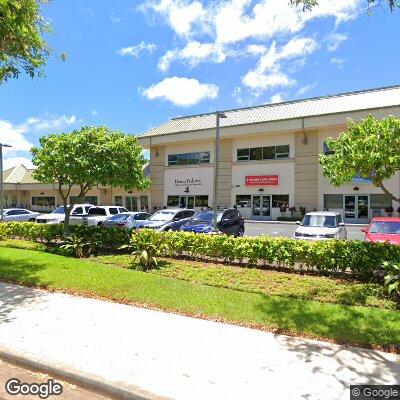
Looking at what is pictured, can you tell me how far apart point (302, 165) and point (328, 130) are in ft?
12.0

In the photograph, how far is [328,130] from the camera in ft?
111

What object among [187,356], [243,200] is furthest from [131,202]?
[187,356]

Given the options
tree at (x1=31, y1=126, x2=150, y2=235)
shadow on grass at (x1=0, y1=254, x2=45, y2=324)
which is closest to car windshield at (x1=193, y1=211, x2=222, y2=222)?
tree at (x1=31, y1=126, x2=150, y2=235)

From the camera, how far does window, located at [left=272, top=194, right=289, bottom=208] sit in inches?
1410

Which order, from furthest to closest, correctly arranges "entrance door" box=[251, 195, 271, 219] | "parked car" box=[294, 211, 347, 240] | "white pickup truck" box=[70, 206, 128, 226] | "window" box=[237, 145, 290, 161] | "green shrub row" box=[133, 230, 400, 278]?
"entrance door" box=[251, 195, 271, 219] < "window" box=[237, 145, 290, 161] < "white pickup truck" box=[70, 206, 128, 226] < "parked car" box=[294, 211, 347, 240] < "green shrub row" box=[133, 230, 400, 278]

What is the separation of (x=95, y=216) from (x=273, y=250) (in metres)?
16.8

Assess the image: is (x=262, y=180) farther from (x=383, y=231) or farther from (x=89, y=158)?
(x=89, y=158)

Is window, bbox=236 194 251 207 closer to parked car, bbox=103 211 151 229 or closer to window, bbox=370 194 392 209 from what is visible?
window, bbox=370 194 392 209

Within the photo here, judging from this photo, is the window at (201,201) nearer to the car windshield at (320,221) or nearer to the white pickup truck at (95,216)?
the white pickup truck at (95,216)

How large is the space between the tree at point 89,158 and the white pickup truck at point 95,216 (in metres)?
9.90

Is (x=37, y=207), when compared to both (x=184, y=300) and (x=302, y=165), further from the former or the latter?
(x=184, y=300)

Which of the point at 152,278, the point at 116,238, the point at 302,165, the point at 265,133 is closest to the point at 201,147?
the point at 265,133

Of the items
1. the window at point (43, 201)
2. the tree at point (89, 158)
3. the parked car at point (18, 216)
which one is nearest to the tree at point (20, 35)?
the tree at point (89, 158)

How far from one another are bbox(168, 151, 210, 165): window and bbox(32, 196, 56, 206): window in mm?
19610
